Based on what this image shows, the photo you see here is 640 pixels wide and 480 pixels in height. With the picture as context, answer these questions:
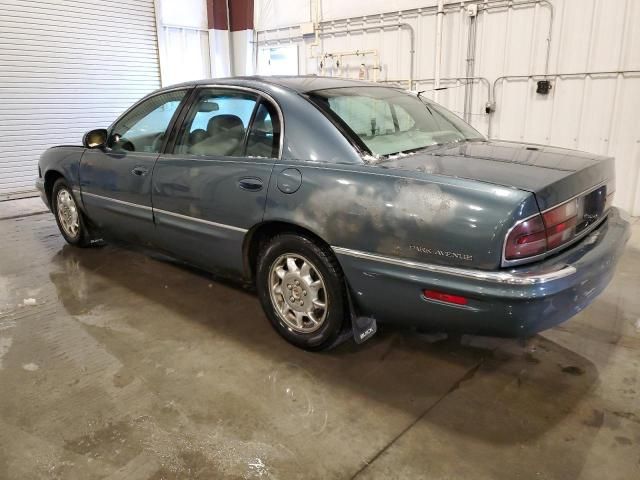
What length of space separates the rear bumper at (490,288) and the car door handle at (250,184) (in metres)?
0.62

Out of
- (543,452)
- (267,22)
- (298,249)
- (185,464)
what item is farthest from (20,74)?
(543,452)

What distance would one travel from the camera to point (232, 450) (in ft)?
6.76

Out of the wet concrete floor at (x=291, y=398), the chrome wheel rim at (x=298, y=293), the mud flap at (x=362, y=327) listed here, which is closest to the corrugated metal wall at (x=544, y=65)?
the wet concrete floor at (x=291, y=398)

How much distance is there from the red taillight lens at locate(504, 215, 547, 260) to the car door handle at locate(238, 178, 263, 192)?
4.39 feet

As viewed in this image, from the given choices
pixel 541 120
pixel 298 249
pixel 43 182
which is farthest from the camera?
pixel 541 120

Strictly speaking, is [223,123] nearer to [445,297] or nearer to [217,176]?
[217,176]

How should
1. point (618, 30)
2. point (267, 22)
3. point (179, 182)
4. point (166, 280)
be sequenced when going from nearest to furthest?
1. point (179, 182)
2. point (166, 280)
3. point (618, 30)
4. point (267, 22)

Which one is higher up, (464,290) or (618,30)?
(618,30)

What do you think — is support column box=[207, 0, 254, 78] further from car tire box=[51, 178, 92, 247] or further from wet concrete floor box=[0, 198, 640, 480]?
wet concrete floor box=[0, 198, 640, 480]

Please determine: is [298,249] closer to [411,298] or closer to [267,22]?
[411,298]

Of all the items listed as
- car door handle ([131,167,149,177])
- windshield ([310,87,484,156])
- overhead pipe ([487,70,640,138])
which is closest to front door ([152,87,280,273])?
car door handle ([131,167,149,177])

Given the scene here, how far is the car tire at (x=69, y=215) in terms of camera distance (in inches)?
178

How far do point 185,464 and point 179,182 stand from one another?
1.78m

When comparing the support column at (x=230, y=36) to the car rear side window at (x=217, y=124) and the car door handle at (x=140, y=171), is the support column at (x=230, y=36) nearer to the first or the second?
the car door handle at (x=140, y=171)
